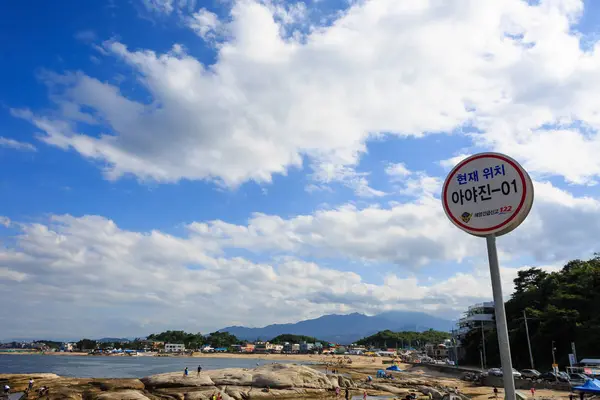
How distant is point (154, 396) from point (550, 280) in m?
81.3

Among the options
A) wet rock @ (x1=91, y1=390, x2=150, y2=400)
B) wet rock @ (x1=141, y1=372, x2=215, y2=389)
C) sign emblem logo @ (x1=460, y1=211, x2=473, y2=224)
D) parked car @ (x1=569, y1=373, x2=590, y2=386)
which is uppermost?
sign emblem logo @ (x1=460, y1=211, x2=473, y2=224)

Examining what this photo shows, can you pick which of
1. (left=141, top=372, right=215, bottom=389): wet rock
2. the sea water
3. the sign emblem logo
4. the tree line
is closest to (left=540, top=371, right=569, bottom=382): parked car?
the tree line

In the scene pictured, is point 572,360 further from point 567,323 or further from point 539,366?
point 539,366

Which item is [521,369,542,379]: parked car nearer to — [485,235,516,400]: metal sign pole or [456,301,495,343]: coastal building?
[456,301,495,343]: coastal building

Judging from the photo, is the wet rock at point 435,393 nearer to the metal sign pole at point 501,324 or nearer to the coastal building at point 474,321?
the metal sign pole at point 501,324

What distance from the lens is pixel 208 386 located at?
4153 centimetres

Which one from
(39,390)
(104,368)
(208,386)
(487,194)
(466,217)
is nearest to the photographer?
(487,194)

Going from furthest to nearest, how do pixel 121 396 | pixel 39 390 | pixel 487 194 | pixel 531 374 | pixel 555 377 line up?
pixel 531 374 → pixel 555 377 → pixel 39 390 → pixel 121 396 → pixel 487 194

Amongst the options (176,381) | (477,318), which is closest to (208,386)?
(176,381)

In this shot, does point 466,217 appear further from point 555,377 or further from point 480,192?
point 555,377

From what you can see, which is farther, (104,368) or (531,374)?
(104,368)

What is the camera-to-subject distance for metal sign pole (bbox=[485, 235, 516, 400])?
17.6ft

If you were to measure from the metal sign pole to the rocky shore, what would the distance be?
1466 inches

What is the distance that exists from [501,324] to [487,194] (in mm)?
1889
